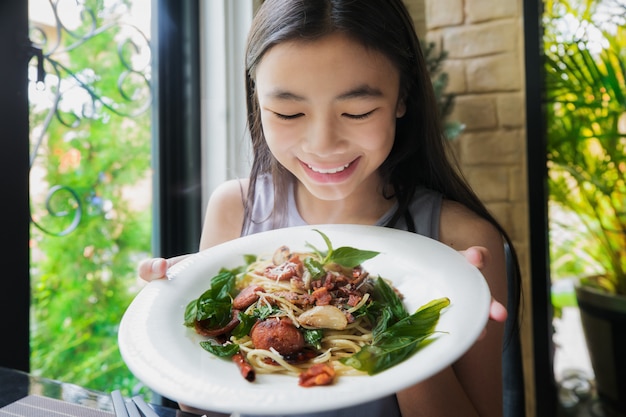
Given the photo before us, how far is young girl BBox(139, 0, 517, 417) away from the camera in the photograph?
1.59ft

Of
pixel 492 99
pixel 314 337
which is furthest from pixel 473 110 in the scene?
pixel 314 337

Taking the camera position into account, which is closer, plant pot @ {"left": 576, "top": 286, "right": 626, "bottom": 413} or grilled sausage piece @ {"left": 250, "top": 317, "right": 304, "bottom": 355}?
grilled sausage piece @ {"left": 250, "top": 317, "right": 304, "bottom": 355}

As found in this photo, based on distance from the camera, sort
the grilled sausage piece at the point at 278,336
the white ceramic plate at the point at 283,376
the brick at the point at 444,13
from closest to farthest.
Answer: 1. the white ceramic plate at the point at 283,376
2. the grilled sausage piece at the point at 278,336
3. the brick at the point at 444,13

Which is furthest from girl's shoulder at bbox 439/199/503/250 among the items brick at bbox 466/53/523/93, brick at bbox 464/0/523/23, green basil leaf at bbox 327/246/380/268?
brick at bbox 464/0/523/23

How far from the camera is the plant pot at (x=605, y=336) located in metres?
0.92

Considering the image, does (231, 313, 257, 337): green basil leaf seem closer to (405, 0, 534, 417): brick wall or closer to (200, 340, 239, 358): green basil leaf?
(200, 340, 239, 358): green basil leaf

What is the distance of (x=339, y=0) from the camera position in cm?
50

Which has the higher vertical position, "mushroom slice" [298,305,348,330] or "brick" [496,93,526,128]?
"brick" [496,93,526,128]

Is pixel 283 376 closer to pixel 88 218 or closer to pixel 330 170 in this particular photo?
pixel 330 170

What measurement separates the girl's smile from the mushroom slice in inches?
5.5

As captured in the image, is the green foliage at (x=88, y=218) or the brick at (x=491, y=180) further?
the brick at (x=491, y=180)

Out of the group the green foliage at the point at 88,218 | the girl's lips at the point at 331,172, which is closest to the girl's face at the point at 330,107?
the girl's lips at the point at 331,172

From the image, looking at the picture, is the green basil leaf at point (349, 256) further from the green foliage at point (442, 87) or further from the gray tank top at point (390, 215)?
the green foliage at point (442, 87)

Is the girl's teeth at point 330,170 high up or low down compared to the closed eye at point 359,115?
down
